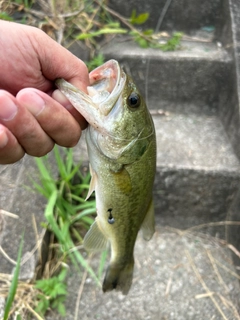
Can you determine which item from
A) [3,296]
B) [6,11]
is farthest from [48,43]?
[6,11]

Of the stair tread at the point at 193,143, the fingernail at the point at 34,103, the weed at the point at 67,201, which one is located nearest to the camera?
the fingernail at the point at 34,103

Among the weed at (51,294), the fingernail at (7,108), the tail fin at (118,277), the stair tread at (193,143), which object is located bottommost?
the weed at (51,294)

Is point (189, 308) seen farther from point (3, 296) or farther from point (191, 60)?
point (191, 60)

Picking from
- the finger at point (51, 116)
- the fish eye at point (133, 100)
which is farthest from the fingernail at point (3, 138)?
the fish eye at point (133, 100)

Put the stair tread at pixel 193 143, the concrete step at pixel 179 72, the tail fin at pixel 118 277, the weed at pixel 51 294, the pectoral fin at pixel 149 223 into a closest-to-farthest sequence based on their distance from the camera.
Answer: the pectoral fin at pixel 149 223 < the tail fin at pixel 118 277 < the weed at pixel 51 294 < the stair tread at pixel 193 143 < the concrete step at pixel 179 72

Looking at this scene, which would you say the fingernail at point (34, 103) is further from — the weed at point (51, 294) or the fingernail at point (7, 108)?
the weed at point (51, 294)

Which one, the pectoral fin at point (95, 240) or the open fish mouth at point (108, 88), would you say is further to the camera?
the pectoral fin at point (95, 240)

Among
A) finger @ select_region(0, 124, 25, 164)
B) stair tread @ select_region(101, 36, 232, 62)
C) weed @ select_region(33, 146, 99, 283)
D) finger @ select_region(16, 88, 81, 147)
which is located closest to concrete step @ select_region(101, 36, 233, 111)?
stair tread @ select_region(101, 36, 232, 62)
